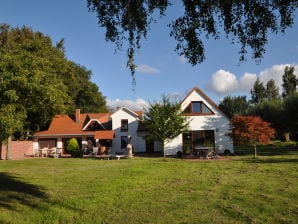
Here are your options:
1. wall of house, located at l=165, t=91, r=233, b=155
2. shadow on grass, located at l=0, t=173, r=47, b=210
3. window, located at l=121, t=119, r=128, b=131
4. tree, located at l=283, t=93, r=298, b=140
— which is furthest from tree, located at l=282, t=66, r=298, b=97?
shadow on grass, located at l=0, t=173, r=47, b=210

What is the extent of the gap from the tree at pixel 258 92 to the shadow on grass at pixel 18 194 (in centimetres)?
9498

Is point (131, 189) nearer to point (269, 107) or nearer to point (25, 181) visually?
point (25, 181)

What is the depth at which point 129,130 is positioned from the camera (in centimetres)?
4253

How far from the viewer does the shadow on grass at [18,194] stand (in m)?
11.3

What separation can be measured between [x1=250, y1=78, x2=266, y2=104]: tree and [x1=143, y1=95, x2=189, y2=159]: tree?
247ft

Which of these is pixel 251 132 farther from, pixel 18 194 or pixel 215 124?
pixel 18 194

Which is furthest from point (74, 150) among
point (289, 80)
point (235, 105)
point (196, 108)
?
point (289, 80)

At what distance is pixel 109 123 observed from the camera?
4506 centimetres

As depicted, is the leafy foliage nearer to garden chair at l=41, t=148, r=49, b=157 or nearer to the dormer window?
the dormer window

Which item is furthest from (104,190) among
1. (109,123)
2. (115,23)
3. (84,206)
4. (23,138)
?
(23,138)

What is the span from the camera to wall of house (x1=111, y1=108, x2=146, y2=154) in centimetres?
4225

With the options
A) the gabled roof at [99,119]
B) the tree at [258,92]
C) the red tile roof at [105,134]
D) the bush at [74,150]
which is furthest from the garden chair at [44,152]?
the tree at [258,92]

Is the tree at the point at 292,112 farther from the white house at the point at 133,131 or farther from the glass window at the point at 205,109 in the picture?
the glass window at the point at 205,109

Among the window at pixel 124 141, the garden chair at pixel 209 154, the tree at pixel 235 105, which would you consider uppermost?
the tree at pixel 235 105
